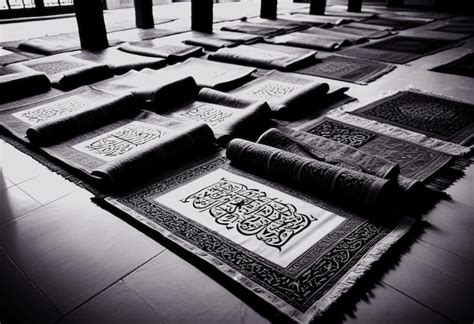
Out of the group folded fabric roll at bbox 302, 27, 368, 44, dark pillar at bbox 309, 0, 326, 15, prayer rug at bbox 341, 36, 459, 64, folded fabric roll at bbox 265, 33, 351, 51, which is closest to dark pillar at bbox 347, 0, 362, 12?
dark pillar at bbox 309, 0, 326, 15

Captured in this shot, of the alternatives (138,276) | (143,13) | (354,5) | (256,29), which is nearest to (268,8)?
(256,29)

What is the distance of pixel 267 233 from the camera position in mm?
1369

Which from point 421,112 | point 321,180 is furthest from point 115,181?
point 421,112

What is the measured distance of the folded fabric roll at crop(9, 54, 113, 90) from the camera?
3090 mm

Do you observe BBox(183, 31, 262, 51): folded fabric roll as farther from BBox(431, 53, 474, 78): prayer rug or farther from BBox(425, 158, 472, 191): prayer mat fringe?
BBox(425, 158, 472, 191): prayer mat fringe

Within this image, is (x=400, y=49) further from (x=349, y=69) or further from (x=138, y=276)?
(x=138, y=276)

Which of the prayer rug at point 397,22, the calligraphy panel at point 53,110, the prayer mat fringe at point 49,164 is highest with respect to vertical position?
the prayer rug at point 397,22

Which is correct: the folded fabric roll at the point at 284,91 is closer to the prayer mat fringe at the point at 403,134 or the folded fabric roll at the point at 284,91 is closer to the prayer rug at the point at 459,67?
the prayer mat fringe at the point at 403,134

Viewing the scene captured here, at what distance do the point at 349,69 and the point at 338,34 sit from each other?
1794mm

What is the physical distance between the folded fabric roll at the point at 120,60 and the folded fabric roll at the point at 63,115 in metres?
0.66

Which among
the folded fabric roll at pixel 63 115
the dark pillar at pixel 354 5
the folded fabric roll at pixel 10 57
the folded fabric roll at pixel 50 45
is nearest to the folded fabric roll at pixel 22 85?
Answer: the folded fabric roll at pixel 63 115

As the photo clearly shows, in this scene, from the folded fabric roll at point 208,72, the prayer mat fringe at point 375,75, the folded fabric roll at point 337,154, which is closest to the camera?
the folded fabric roll at point 337,154

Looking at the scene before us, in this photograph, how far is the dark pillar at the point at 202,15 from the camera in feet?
17.4

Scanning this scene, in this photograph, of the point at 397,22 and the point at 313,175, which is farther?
the point at 397,22
